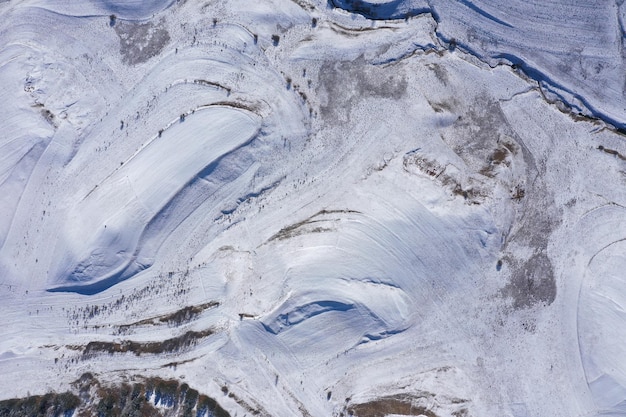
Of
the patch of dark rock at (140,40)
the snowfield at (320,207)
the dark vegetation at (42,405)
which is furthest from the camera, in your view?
the patch of dark rock at (140,40)

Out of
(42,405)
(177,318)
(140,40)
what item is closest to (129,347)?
(177,318)

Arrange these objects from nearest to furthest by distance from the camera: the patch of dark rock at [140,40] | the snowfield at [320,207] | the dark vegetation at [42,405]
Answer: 1. the snowfield at [320,207]
2. the dark vegetation at [42,405]
3. the patch of dark rock at [140,40]

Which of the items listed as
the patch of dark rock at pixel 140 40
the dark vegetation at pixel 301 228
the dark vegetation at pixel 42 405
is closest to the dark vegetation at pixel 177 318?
the dark vegetation at pixel 42 405

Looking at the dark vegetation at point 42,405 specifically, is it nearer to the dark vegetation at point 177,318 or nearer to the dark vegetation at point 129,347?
the dark vegetation at point 129,347

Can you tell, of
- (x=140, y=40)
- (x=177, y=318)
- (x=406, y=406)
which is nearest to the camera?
(x=406, y=406)

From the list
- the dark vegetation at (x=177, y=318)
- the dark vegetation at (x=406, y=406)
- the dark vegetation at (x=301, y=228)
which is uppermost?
the dark vegetation at (x=301, y=228)

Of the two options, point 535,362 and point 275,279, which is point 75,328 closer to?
point 275,279

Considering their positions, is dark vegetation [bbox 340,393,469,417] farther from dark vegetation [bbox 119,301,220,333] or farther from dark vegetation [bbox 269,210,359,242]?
dark vegetation [bbox 119,301,220,333]

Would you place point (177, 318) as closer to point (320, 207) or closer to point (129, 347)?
point (129, 347)

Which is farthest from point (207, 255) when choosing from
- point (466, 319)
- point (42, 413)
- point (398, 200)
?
point (466, 319)
